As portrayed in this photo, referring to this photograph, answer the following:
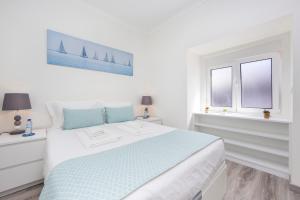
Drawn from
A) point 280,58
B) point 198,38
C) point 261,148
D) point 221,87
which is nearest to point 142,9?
point 198,38

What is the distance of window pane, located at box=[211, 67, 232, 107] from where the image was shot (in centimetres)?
272

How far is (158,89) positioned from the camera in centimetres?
333

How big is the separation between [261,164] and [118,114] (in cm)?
235

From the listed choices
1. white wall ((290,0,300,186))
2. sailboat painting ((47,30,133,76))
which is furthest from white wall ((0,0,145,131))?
white wall ((290,0,300,186))

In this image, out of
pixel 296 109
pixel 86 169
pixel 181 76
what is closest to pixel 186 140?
pixel 86 169

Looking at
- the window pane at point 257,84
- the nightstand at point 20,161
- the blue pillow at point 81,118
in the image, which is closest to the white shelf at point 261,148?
the window pane at point 257,84

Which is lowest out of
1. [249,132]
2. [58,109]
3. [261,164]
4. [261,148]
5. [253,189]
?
[253,189]

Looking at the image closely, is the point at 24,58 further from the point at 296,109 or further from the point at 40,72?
the point at 296,109

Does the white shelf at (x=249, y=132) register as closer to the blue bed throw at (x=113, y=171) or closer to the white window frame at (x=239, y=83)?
the white window frame at (x=239, y=83)

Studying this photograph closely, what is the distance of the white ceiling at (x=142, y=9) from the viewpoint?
8.16 ft

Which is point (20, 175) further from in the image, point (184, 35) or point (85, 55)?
point (184, 35)

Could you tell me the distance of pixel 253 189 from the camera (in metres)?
1.63

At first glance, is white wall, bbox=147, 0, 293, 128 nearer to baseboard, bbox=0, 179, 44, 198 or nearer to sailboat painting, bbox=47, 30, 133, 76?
sailboat painting, bbox=47, 30, 133, 76

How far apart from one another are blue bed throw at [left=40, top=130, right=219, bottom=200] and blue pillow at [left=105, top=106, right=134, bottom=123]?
3.89 ft
